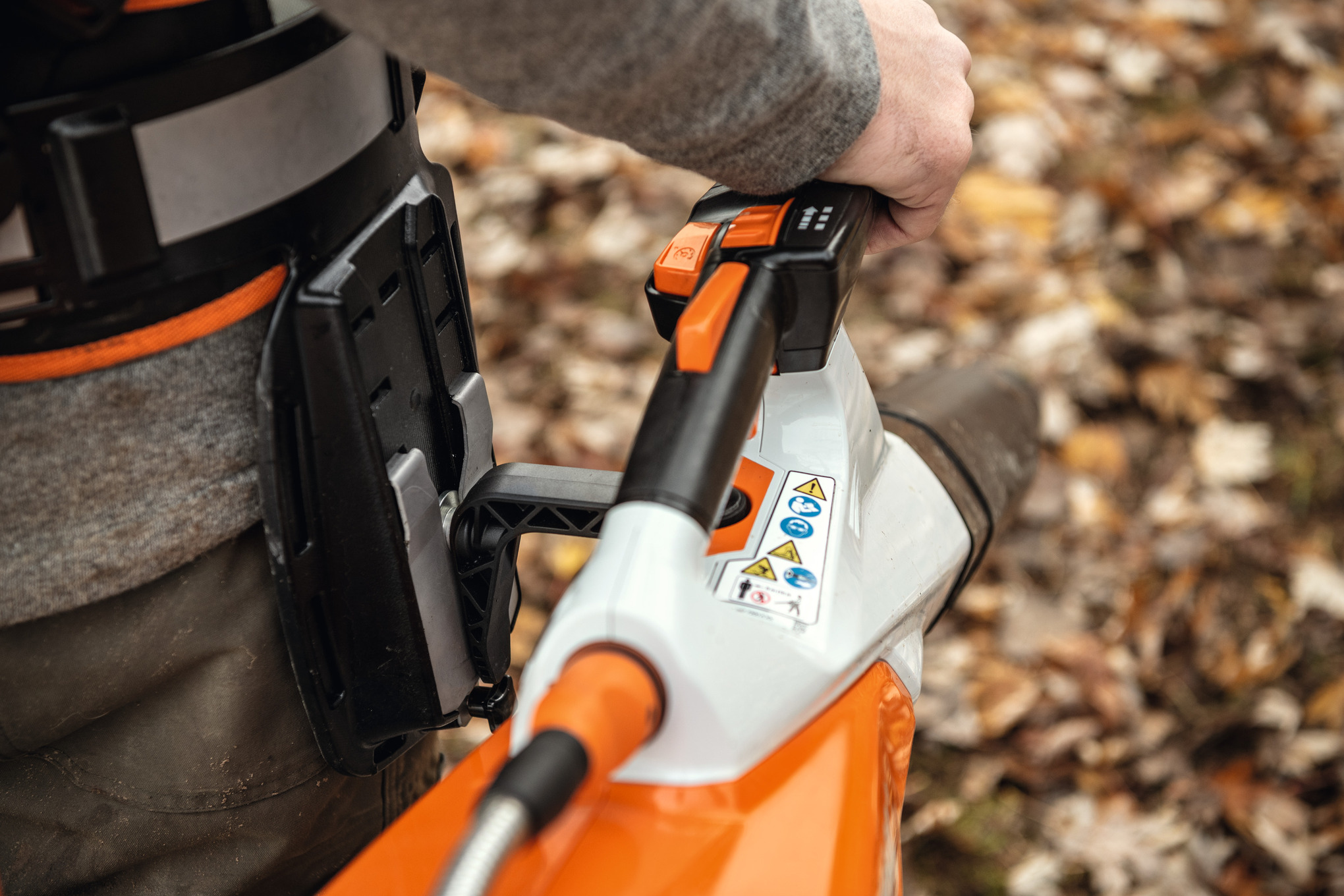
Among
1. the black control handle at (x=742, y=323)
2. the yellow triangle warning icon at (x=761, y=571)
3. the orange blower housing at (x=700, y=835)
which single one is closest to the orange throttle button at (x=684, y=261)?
the black control handle at (x=742, y=323)

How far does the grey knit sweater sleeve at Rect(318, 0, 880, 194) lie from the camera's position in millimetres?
572

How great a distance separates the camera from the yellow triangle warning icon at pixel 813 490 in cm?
84

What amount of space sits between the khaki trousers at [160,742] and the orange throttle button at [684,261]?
0.39 meters

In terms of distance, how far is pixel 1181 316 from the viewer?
2297mm

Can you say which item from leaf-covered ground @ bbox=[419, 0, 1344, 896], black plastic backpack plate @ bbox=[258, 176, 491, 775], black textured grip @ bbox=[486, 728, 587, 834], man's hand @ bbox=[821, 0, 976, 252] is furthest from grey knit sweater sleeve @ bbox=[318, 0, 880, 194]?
leaf-covered ground @ bbox=[419, 0, 1344, 896]

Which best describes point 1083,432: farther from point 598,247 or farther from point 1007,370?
point 598,247

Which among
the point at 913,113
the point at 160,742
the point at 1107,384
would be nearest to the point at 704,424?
the point at 913,113

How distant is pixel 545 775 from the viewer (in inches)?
20.9

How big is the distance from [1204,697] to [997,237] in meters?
1.19

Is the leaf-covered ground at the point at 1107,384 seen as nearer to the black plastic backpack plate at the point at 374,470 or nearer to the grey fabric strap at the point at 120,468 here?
the black plastic backpack plate at the point at 374,470

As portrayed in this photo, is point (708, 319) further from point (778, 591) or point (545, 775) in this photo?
point (545, 775)

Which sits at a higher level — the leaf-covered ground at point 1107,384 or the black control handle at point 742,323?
the black control handle at point 742,323

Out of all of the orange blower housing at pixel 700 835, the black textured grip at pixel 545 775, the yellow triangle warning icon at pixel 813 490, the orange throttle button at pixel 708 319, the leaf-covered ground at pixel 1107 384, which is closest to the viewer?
the black textured grip at pixel 545 775

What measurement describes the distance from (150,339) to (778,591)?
→ 0.46 meters
